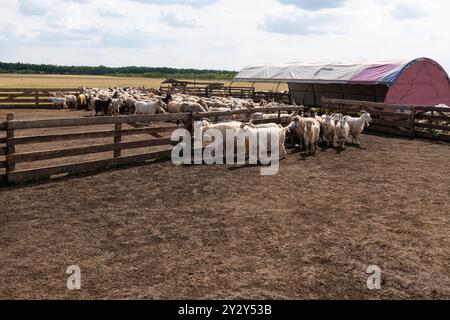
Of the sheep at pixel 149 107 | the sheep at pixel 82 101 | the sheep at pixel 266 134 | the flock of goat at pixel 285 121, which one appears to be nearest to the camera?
the sheep at pixel 266 134

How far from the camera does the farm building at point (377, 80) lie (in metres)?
23.4

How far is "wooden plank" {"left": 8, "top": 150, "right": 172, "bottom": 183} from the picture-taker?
29.6 feet

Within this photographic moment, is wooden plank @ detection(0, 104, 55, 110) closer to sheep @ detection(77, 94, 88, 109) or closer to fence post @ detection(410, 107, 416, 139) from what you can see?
sheep @ detection(77, 94, 88, 109)

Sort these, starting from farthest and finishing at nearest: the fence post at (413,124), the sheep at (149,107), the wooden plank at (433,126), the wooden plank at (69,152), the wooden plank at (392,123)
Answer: the sheep at (149,107) < the wooden plank at (392,123) < the fence post at (413,124) < the wooden plank at (433,126) < the wooden plank at (69,152)

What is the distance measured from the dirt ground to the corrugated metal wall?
17.5 metres

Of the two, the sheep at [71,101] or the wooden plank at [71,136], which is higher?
the sheep at [71,101]

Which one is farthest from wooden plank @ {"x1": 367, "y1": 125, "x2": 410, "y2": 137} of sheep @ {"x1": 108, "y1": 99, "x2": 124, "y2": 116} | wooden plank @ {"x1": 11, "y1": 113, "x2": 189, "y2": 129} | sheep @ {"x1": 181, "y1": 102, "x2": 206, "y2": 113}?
sheep @ {"x1": 108, "y1": 99, "x2": 124, "y2": 116}

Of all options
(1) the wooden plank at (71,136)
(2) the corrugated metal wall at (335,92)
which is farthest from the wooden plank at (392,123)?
(1) the wooden plank at (71,136)

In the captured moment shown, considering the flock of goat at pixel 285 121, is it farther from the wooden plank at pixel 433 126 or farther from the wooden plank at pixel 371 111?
the wooden plank at pixel 433 126

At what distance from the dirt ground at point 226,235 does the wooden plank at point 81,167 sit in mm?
365

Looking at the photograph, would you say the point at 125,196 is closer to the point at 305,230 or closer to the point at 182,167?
the point at 182,167

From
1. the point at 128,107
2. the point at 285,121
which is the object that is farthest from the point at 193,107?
the point at 285,121
